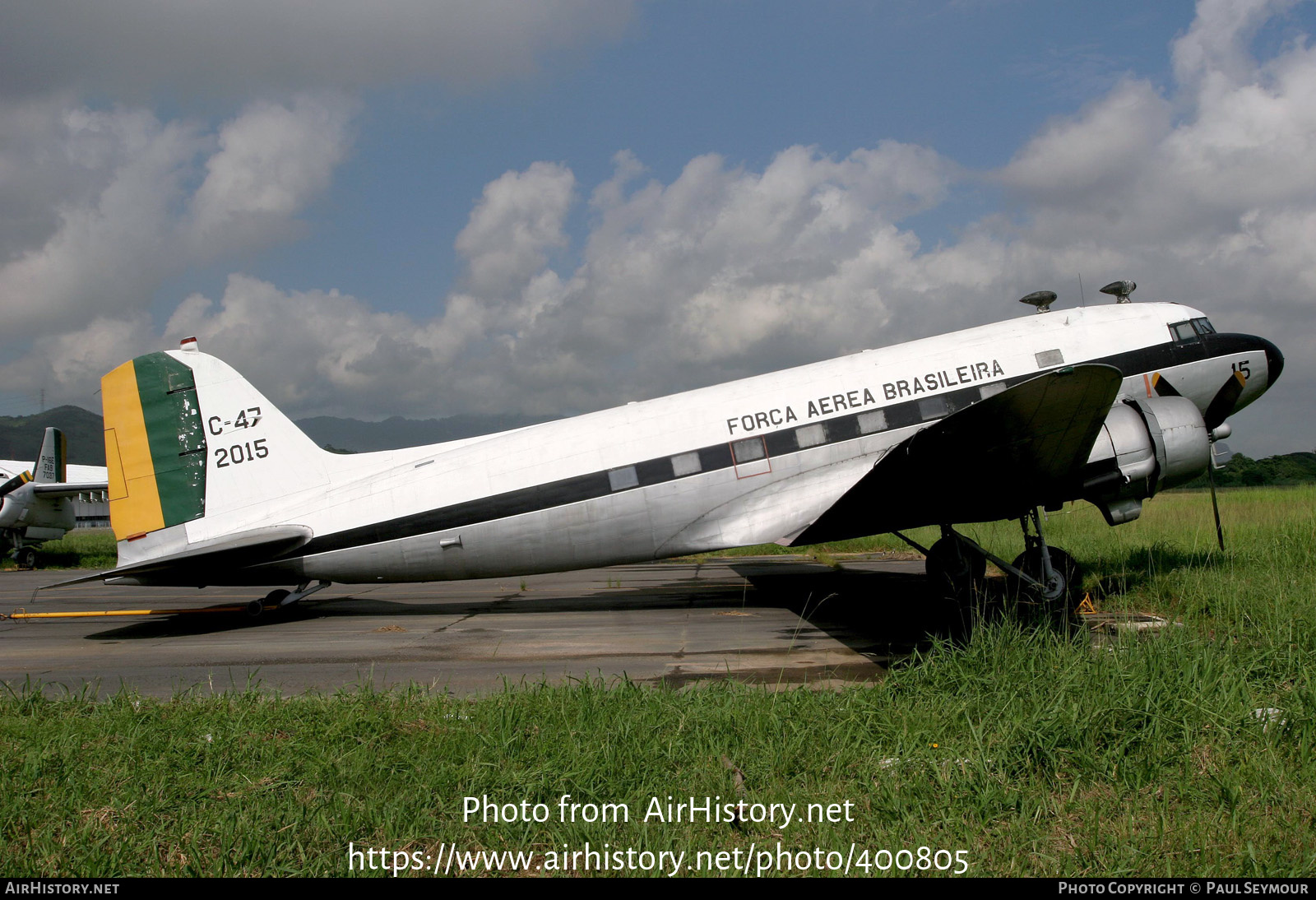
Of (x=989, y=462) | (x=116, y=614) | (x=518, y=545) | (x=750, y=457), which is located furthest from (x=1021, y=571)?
(x=116, y=614)

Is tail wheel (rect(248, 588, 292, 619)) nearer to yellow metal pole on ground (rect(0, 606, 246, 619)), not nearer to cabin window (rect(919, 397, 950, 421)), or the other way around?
yellow metal pole on ground (rect(0, 606, 246, 619))

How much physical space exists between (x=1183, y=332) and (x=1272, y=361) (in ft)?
5.29

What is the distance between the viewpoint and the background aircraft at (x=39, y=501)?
25250 millimetres

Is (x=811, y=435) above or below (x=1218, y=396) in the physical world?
above

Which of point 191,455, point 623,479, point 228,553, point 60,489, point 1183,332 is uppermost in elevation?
point 60,489

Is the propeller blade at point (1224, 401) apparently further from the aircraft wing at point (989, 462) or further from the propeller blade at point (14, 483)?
the propeller blade at point (14, 483)

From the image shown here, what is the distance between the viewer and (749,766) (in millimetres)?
4133

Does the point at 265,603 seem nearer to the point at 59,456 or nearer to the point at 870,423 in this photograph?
the point at 870,423

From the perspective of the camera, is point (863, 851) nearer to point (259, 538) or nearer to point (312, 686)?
point (312, 686)

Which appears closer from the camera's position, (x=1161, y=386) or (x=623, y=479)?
(x=623, y=479)

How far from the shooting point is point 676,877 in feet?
10.3

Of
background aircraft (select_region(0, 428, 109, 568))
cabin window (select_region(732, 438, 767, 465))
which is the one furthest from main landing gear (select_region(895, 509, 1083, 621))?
background aircraft (select_region(0, 428, 109, 568))

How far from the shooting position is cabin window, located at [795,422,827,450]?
33.6 ft
